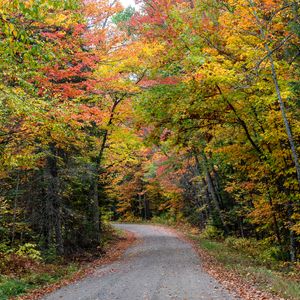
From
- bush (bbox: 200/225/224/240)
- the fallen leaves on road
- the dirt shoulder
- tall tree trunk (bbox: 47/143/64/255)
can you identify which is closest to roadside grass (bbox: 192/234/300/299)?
the fallen leaves on road

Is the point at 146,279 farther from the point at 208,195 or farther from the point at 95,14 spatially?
the point at 208,195

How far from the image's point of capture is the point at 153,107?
13.8 m

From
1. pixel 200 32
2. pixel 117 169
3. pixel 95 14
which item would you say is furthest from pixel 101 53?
pixel 117 169

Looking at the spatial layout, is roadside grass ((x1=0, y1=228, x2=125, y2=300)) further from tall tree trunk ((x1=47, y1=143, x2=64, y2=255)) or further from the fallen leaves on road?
the fallen leaves on road

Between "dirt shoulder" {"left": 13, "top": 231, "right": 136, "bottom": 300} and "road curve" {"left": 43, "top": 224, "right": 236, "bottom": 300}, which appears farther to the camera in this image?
"dirt shoulder" {"left": 13, "top": 231, "right": 136, "bottom": 300}

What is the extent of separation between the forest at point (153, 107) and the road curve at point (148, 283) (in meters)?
3.17

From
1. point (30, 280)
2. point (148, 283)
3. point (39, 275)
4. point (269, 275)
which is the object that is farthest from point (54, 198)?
point (269, 275)

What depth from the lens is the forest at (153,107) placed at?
37.3 ft

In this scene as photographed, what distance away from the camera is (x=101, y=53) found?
16250 millimetres

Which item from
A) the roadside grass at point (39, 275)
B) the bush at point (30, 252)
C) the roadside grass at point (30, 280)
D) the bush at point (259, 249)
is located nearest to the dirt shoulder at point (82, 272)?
the roadside grass at point (39, 275)

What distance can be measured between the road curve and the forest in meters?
3.17

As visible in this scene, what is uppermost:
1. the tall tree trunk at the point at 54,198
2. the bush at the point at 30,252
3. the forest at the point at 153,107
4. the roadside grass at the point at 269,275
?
the forest at the point at 153,107

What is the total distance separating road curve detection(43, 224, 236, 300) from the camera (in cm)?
890

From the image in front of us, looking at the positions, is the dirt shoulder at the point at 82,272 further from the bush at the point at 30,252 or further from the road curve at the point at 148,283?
the bush at the point at 30,252
